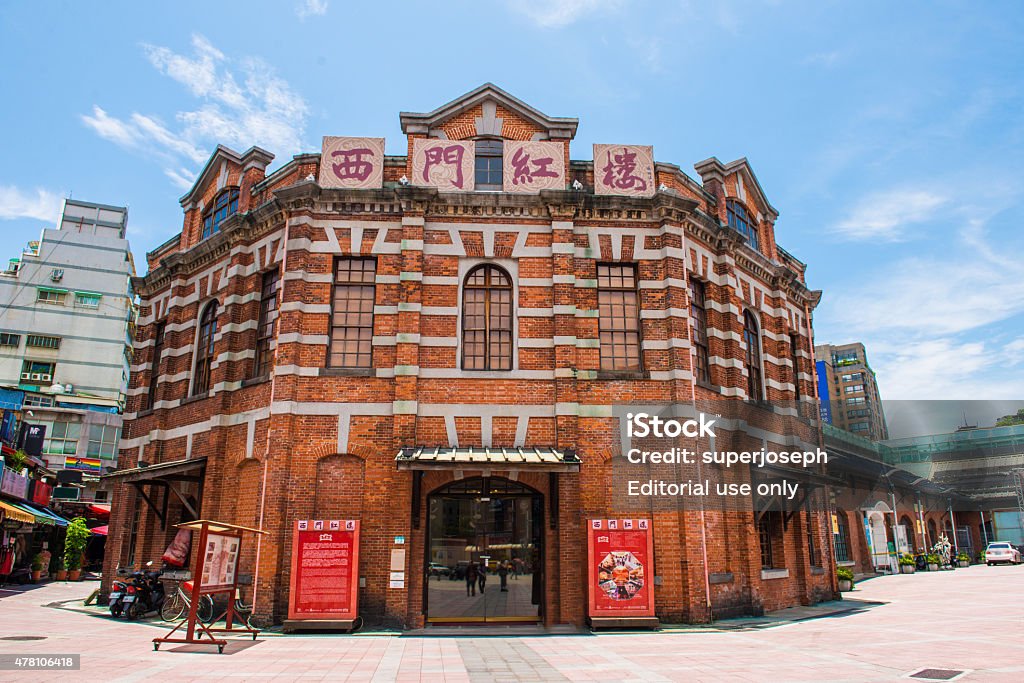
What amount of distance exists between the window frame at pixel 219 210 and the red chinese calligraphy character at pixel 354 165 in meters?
4.52

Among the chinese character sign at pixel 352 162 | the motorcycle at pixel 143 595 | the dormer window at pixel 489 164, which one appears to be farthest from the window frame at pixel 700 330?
the motorcycle at pixel 143 595

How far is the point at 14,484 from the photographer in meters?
28.9

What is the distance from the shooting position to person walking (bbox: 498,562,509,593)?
51.3 feet

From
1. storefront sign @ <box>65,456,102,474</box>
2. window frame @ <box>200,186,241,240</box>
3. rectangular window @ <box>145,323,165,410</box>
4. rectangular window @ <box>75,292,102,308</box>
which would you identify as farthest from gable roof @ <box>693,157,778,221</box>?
rectangular window @ <box>75,292,102,308</box>

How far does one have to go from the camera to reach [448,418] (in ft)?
53.7

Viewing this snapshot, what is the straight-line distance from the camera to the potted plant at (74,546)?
34.9 meters

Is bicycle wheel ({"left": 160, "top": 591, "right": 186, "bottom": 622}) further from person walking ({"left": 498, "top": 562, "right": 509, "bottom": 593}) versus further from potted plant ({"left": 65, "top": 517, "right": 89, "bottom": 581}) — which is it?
potted plant ({"left": 65, "top": 517, "right": 89, "bottom": 581})

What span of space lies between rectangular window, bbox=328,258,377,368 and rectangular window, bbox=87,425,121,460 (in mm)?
41132

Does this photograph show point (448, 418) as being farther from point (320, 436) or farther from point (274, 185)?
point (274, 185)

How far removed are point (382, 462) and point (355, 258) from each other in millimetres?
5558

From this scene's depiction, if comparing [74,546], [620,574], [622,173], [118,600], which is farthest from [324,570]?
[74,546]

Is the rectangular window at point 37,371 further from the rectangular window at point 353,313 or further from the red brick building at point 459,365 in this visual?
the rectangular window at point 353,313

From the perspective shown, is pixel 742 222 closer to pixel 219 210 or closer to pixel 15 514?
pixel 219 210

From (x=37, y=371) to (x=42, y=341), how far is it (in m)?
2.39
